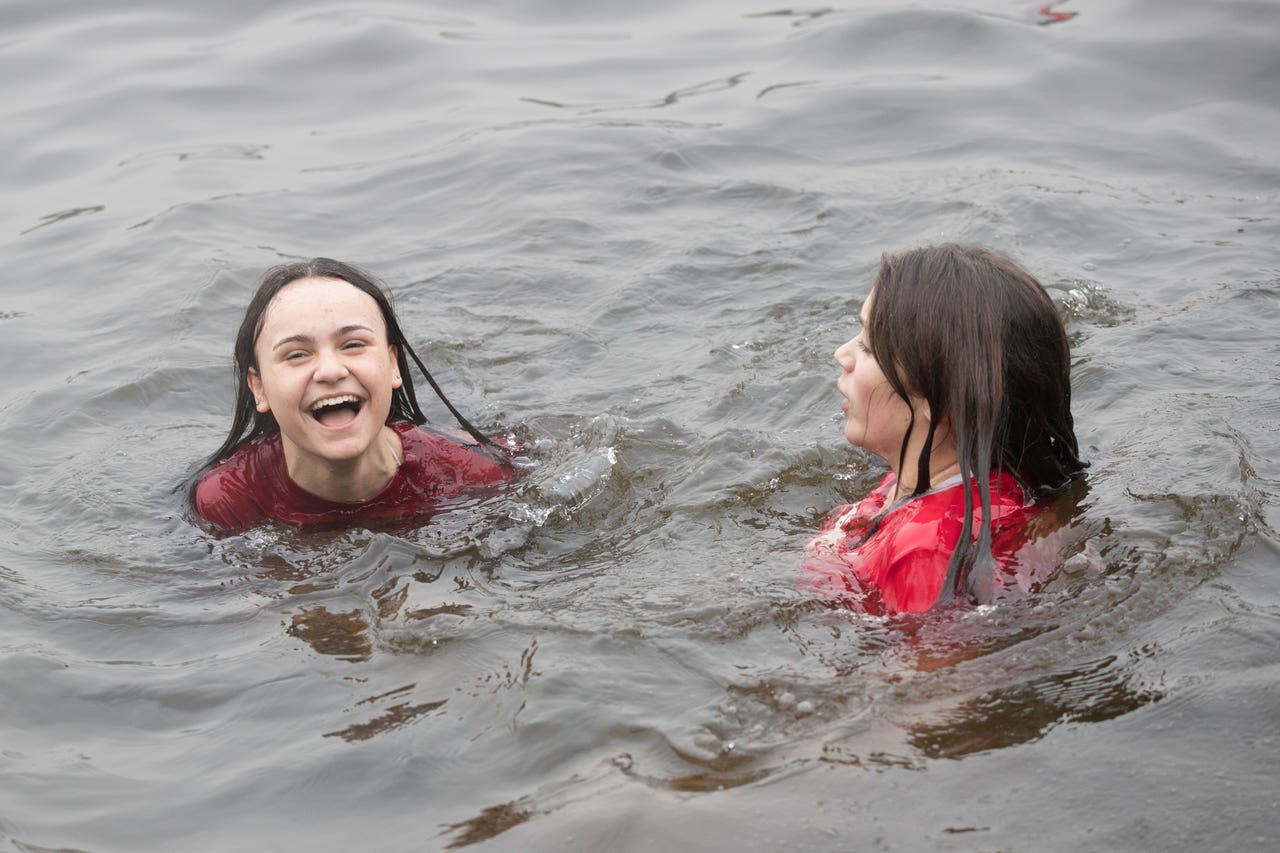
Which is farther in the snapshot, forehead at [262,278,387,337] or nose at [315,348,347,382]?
forehead at [262,278,387,337]

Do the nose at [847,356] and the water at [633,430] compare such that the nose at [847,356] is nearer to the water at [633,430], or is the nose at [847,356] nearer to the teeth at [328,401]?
the water at [633,430]

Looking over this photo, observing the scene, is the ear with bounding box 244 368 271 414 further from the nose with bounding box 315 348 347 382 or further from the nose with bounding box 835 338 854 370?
the nose with bounding box 835 338 854 370

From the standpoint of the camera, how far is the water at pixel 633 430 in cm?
320

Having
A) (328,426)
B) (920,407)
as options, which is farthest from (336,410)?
(920,407)

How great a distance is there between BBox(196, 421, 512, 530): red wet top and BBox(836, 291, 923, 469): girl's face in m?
1.64

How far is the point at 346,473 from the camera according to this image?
15.7 ft

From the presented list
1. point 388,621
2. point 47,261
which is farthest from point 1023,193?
point 47,261

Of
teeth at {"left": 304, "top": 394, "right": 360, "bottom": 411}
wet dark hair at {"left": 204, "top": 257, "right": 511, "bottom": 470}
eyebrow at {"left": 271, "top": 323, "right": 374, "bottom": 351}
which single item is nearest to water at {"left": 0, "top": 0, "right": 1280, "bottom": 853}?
wet dark hair at {"left": 204, "top": 257, "right": 511, "bottom": 470}

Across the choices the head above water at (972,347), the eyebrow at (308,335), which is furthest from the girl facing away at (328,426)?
the head above water at (972,347)

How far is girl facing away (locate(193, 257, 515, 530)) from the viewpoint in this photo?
449 centimetres

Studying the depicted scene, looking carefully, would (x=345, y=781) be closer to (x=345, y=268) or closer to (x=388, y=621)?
(x=388, y=621)

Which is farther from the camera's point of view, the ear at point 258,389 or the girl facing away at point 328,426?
the ear at point 258,389

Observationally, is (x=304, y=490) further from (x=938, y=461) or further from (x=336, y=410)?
(x=938, y=461)

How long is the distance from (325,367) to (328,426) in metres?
0.19
